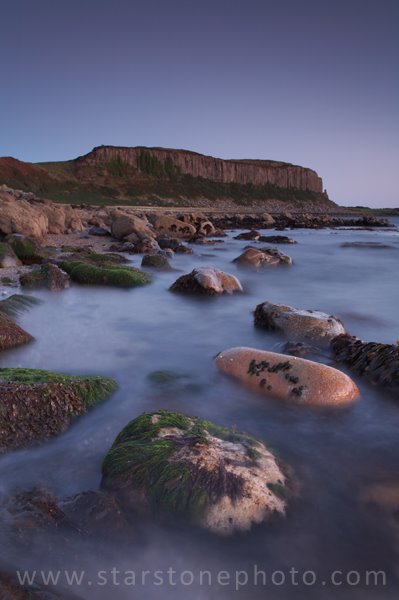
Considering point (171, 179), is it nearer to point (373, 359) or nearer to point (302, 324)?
point (302, 324)

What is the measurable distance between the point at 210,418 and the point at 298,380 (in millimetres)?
941

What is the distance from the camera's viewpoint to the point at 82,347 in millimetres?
6055

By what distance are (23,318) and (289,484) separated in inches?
205

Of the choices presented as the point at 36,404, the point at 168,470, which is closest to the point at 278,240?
the point at 36,404

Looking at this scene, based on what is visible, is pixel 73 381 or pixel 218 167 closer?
pixel 73 381

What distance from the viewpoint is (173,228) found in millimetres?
24109

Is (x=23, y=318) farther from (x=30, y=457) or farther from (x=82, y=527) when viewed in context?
(x=82, y=527)

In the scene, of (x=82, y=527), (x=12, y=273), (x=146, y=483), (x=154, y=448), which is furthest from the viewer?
(x=12, y=273)

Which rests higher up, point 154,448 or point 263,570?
point 154,448

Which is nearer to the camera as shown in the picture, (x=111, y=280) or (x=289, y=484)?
(x=289, y=484)

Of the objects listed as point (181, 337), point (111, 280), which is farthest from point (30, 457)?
point (111, 280)

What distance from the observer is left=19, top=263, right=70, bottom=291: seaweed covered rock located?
29.7 ft

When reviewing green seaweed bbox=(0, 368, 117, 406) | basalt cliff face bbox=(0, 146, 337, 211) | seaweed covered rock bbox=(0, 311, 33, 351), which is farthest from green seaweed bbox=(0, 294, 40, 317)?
basalt cliff face bbox=(0, 146, 337, 211)

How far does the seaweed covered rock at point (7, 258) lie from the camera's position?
10816 millimetres
